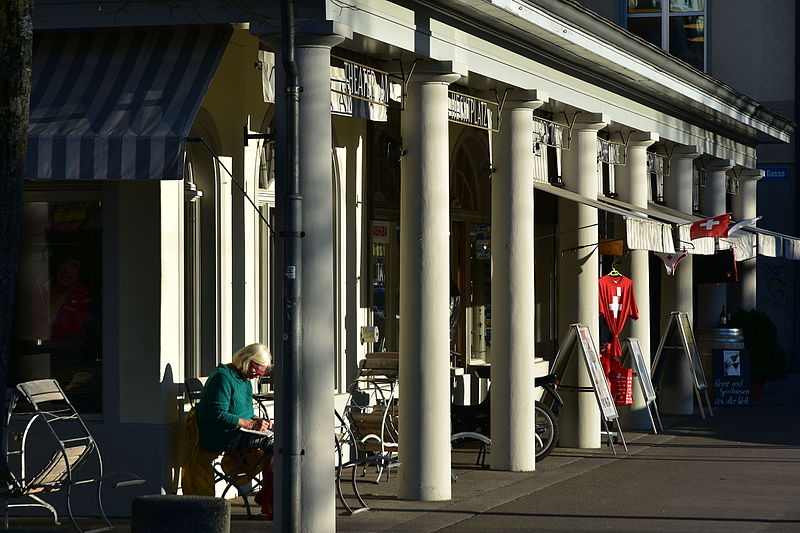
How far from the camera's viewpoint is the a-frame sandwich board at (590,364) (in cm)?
1484

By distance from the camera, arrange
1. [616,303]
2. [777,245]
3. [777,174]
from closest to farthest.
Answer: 1. [616,303]
2. [777,245]
3. [777,174]

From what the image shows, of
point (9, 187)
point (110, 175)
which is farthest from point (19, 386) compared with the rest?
point (9, 187)

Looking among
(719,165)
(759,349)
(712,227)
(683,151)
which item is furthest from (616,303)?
(759,349)

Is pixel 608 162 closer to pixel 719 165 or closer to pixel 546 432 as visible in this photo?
pixel 546 432

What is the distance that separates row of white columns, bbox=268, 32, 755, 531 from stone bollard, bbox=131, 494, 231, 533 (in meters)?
2.33

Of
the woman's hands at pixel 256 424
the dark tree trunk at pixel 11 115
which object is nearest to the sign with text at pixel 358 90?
the woman's hands at pixel 256 424

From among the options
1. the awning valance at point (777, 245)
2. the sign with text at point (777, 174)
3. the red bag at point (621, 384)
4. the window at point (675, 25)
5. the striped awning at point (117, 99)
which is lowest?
the red bag at point (621, 384)

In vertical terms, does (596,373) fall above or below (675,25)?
below

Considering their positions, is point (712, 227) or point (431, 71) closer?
point (431, 71)

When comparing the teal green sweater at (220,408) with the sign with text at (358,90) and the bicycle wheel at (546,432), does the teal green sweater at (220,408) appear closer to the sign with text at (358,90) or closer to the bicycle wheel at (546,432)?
the sign with text at (358,90)

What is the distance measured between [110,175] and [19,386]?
1.72 metres

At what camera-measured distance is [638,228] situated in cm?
1442

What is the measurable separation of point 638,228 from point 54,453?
6.58m

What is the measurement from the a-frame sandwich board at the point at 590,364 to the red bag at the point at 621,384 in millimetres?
971
